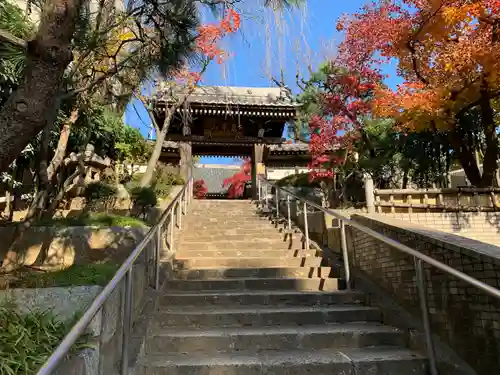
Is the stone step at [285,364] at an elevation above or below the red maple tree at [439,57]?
below

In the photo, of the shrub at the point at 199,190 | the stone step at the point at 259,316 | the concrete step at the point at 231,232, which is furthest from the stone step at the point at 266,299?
the shrub at the point at 199,190

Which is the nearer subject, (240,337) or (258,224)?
(240,337)

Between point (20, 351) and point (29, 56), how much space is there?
5.00ft

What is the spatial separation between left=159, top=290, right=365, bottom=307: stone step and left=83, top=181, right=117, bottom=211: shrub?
4.74 metres

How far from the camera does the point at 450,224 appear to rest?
714 cm

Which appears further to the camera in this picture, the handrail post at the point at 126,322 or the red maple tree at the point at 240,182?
the red maple tree at the point at 240,182

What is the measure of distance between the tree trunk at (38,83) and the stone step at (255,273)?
260 centimetres

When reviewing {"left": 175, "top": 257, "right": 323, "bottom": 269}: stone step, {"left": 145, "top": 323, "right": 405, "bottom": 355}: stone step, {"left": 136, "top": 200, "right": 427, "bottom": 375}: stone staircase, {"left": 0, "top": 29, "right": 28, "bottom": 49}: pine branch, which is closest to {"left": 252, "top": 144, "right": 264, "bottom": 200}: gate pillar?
{"left": 136, "top": 200, "right": 427, "bottom": 375}: stone staircase

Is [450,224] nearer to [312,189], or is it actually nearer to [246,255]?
[246,255]

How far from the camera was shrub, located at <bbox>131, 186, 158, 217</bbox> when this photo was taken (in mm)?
7699

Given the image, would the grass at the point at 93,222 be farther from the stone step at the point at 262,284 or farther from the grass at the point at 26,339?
the grass at the point at 26,339

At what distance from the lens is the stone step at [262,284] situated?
13.3ft

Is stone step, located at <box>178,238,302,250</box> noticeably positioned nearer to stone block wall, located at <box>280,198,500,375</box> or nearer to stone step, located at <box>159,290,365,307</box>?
stone step, located at <box>159,290,365,307</box>

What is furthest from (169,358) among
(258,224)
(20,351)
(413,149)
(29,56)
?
(413,149)
